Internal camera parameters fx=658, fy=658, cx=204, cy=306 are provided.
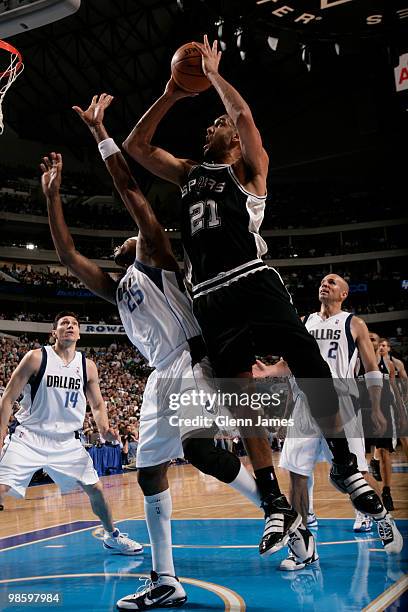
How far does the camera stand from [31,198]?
3388cm

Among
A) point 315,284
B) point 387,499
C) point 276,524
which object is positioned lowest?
point 387,499

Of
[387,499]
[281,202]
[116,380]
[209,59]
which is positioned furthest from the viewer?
[281,202]

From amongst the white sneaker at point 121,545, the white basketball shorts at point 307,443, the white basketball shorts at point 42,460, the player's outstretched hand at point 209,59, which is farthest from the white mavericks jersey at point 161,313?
the white sneaker at point 121,545

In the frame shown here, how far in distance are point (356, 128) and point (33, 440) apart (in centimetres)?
2612

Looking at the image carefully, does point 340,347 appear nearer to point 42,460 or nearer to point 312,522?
point 312,522

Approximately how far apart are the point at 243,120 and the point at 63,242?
4.79 ft

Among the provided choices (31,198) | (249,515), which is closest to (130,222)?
(31,198)

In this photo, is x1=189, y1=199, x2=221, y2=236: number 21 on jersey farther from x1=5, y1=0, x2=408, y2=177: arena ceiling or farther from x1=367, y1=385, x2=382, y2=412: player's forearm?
x1=5, y1=0, x2=408, y2=177: arena ceiling

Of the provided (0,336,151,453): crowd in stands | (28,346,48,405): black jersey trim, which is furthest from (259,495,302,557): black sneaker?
(0,336,151,453): crowd in stands

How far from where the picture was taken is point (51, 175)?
4211 mm

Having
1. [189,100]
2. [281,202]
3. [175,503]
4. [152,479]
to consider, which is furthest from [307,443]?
[281,202]

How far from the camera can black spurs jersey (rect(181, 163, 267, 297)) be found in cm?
342

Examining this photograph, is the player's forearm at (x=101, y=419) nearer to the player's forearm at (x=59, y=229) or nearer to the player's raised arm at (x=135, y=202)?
the player's forearm at (x=59, y=229)

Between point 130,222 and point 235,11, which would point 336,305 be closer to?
point 235,11
